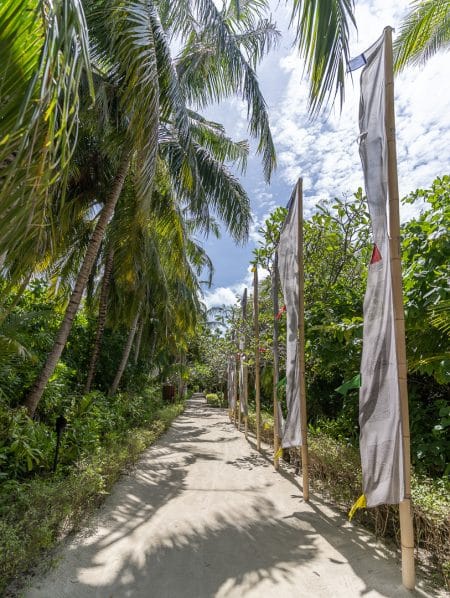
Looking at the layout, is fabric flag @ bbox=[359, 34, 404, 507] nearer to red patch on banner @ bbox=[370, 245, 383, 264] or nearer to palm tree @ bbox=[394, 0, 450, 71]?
red patch on banner @ bbox=[370, 245, 383, 264]

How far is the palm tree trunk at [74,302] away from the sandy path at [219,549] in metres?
1.79

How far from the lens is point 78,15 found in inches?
68.1

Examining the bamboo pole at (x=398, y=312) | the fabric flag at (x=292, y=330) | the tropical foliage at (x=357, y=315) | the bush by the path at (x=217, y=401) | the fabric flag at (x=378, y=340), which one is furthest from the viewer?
the bush by the path at (x=217, y=401)

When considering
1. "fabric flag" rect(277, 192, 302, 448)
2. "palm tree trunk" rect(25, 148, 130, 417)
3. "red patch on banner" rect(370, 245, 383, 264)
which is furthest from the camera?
"palm tree trunk" rect(25, 148, 130, 417)

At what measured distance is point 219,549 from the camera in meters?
3.50

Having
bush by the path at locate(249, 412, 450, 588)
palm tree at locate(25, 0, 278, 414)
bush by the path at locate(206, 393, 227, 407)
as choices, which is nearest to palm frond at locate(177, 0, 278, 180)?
palm tree at locate(25, 0, 278, 414)

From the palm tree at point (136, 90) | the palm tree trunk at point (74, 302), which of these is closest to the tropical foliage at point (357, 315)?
the palm tree at point (136, 90)

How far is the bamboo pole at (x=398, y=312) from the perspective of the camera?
104 inches

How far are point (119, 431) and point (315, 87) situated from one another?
805 centimetres

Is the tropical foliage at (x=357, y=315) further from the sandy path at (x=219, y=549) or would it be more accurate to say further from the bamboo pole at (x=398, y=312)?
the sandy path at (x=219, y=549)

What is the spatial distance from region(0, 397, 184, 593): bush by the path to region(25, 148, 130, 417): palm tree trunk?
3.59 feet

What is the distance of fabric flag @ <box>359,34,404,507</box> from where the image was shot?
2777mm

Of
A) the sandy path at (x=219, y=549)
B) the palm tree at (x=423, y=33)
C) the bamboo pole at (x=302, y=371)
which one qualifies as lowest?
the sandy path at (x=219, y=549)

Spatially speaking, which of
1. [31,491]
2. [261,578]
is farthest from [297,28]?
[31,491]
